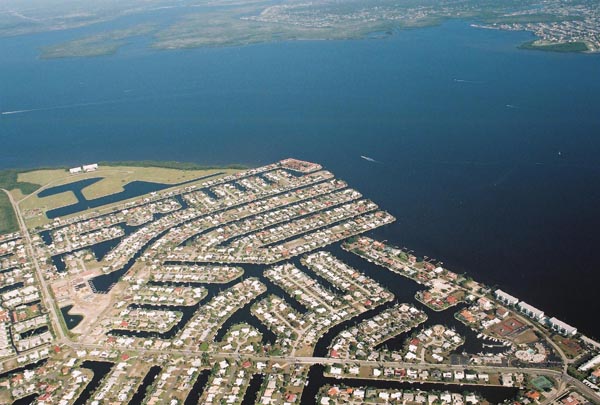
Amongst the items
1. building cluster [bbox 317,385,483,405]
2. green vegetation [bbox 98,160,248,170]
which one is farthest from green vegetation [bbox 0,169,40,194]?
building cluster [bbox 317,385,483,405]

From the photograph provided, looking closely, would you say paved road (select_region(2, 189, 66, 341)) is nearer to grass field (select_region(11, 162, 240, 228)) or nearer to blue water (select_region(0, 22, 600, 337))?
grass field (select_region(11, 162, 240, 228))

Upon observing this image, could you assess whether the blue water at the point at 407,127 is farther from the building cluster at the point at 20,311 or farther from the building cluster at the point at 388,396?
the building cluster at the point at 20,311

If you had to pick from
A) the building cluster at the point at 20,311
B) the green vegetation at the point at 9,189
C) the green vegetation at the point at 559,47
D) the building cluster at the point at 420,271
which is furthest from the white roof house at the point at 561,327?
the green vegetation at the point at 559,47

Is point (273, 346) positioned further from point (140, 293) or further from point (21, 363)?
point (21, 363)

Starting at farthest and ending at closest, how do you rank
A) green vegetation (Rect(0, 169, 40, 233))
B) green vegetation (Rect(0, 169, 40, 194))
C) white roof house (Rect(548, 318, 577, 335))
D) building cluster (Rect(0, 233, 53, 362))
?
green vegetation (Rect(0, 169, 40, 194)) < green vegetation (Rect(0, 169, 40, 233)) < building cluster (Rect(0, 233, 53, 362)) < white roof house (Rect(548, 318, 577, 335))

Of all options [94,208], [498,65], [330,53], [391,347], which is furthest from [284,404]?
[330,53]

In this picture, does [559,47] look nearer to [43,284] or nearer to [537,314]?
[537,314]
